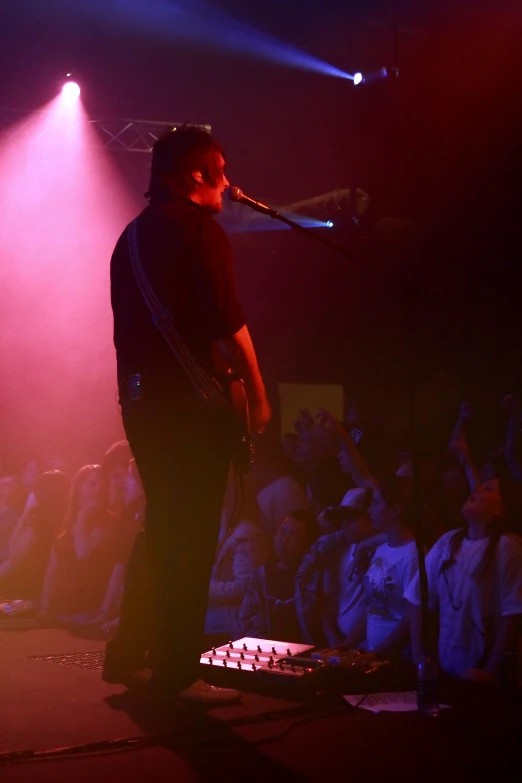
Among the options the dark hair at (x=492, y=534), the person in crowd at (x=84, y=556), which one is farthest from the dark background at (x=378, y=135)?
the person in crowd at (x=84, y=556)

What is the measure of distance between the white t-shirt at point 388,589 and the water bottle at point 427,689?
1653 mm

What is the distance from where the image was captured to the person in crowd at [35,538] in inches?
261

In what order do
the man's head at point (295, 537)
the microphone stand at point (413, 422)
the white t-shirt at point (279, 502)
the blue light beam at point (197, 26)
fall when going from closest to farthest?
the microphone stand at point (413, 422)
the man's head at point (295, 537)
the white t-shirt at point (279, 502)
the blue light beam at point (197, 26)

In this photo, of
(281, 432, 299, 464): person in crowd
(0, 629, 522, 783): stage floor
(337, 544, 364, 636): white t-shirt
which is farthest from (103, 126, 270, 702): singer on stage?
(281, 432, 299, 464): person in crowd

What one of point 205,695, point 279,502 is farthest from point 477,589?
point 279,502

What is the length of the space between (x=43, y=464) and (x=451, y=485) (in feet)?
19.0

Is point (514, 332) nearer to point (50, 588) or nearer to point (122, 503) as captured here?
point (122, 503)

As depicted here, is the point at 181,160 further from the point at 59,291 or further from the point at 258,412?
the point at 59,291

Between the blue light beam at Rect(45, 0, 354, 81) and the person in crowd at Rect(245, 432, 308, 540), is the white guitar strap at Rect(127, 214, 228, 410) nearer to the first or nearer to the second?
the person in crowd at Rect(245, 432, 308, 540)

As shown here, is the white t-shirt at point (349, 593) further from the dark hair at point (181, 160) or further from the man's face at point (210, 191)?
the dark hair at point (181, 160)

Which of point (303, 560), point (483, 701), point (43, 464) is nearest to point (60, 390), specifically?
point (43, 464)

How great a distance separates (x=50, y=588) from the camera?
5.86 m

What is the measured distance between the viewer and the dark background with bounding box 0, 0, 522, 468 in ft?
22.1

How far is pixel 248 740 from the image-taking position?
6.67 ft
